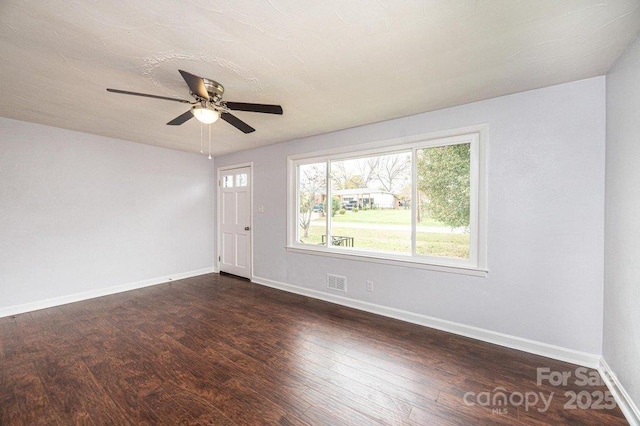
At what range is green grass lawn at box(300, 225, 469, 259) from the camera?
291 centimetres

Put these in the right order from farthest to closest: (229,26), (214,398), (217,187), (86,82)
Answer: (217,187), (86,82), (214,398), (229,26)

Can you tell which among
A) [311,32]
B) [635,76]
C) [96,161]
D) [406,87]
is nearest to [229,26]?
[311,32]

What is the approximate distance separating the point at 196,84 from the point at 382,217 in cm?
254

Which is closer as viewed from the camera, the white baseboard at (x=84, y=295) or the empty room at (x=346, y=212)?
the empty room at (x=346, y=212)

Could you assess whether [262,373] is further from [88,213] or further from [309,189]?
[88,213]

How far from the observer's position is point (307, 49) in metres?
1.82

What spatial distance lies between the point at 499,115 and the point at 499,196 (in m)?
0.81

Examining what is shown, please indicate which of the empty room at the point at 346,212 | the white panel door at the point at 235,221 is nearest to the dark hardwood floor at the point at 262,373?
the empty room at the point at 346,212

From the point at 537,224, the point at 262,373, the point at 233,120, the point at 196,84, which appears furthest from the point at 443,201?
the point at 196,84

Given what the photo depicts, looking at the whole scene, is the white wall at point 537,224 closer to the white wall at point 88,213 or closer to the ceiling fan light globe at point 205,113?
the ceiling fan light globe at point 205,113

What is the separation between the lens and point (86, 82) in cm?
230

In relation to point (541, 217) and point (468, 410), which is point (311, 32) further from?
point (468, 410)

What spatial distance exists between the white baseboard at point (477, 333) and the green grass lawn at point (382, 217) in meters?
1.08

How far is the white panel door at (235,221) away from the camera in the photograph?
5.00 m
